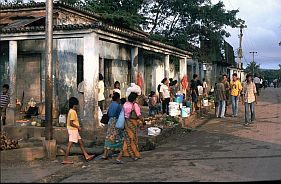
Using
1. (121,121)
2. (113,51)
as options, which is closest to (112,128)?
(121,121)

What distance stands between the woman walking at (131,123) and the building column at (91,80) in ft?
10.6

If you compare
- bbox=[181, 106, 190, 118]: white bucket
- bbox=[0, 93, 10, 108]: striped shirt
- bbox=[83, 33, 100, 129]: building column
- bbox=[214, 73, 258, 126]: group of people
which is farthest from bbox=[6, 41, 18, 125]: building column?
bbox=[214, 73, 258, 126]: group of people

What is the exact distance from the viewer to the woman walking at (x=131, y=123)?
9031mm

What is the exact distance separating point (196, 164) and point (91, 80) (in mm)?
5143

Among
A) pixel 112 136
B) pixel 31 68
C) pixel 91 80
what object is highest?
pixel 31 68

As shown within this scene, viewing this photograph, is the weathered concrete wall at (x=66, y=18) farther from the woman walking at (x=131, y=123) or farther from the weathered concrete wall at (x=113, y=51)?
the woman walking at (x=131, y=123)

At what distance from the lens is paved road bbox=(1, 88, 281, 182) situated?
7.33m

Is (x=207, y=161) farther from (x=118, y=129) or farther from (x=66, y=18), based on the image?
(x=66, y=18)

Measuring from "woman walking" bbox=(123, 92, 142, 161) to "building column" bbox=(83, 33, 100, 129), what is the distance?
10.6 feet

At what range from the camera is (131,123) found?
9.07 meters

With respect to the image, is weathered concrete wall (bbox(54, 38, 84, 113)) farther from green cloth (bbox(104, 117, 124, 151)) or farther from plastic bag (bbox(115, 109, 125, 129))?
plastic bag (bbox(115, 109, 125, 129))

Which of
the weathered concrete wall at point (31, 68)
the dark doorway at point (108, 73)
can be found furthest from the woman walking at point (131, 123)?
the dark doorway at point (108, 73)

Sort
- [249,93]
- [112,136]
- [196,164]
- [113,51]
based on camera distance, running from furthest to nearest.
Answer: [113,51] → [249,93] → [112,136] → [196,164]

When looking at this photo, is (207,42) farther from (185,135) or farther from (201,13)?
(185,135)
